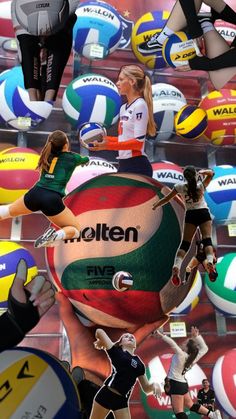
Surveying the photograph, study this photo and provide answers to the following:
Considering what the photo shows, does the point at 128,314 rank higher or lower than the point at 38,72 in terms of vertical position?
lower

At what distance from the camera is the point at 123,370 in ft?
2.63

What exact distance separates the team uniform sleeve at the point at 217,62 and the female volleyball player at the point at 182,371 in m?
0.67

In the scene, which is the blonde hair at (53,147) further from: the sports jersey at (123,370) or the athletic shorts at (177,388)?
the athletic shorts at (177,388)

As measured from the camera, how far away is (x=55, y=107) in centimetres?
199

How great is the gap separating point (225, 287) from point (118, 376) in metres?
1.35

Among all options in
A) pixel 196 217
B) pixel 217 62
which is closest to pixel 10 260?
pixel 196 217

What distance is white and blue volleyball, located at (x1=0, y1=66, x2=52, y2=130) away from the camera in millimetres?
1739

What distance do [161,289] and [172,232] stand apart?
10 cm

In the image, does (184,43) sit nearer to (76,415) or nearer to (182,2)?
(182,2)

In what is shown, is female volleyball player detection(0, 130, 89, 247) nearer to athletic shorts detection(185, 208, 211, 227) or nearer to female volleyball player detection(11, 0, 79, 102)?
female volleyball player detection(11, 0, 79, 102)

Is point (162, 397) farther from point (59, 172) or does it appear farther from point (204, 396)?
point (59, 172)

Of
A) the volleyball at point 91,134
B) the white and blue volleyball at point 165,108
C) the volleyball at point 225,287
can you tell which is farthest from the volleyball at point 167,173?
the volleyball at point 91,134

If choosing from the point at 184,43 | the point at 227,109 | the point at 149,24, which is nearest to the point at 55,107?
the point at 149,24

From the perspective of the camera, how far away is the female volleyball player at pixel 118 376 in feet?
2.50
